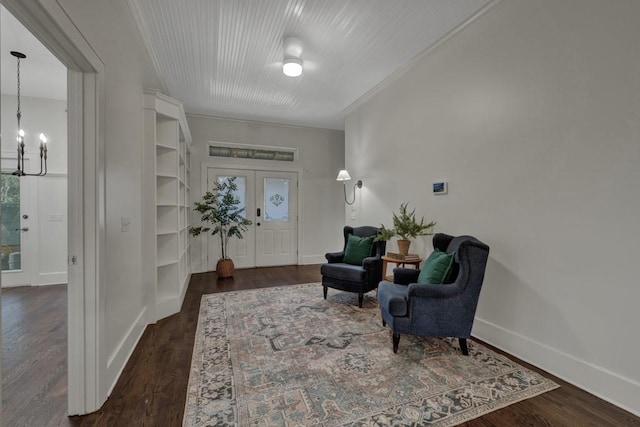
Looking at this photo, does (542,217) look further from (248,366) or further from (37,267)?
(37,267)

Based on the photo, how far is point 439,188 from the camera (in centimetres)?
317

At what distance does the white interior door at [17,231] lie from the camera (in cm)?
420

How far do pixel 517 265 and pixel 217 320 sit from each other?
2.91m

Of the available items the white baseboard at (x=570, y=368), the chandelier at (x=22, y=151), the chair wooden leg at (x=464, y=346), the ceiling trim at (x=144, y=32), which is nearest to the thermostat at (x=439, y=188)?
the white baseboard at (x=570, y=368)

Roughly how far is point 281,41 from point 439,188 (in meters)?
2.35

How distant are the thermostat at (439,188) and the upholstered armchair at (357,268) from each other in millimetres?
923

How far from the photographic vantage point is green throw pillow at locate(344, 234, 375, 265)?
3768mm

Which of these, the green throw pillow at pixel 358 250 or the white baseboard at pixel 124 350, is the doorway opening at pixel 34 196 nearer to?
the white baseboard at pixel 124 350

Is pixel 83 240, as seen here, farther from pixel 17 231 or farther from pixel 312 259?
pixel 312 259

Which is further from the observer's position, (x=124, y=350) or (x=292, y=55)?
(x=292, y=55)

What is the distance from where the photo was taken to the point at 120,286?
227cm

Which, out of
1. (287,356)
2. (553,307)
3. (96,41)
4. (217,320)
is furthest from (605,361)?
(96,41)

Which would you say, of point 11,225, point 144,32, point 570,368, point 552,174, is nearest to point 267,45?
point 144,32

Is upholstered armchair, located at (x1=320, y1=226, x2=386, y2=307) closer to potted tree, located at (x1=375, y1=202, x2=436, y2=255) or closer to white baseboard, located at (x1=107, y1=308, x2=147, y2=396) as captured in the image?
potted tree, located at (x1=375, y1=202, x2=436, y2=255)
